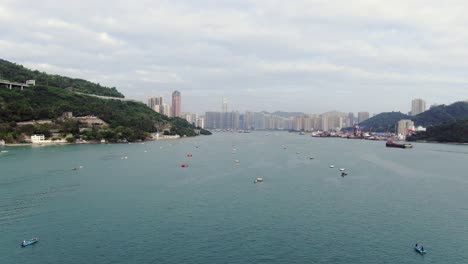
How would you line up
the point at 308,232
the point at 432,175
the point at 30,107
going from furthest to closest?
the point at 30,107, the point at 432,175, the point at 308,232

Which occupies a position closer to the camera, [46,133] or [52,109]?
[46,133]

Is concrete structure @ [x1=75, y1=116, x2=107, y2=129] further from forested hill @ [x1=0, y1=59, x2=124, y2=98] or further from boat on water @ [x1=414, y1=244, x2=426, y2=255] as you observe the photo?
boat on water @ [x1=414, y1=244, x2=426, y2=255]

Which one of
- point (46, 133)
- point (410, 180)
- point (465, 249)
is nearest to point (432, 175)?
point (410, 180)

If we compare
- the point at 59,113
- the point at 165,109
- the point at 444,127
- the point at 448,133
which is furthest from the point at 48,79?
the point at 444,127

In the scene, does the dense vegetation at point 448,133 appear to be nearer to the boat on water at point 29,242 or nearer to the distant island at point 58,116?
the distant island at point 58,116

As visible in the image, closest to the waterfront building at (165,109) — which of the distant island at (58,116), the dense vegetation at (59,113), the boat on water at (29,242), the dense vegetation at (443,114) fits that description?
the distant island at (58,116)

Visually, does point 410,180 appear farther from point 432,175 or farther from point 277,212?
point 277,212
